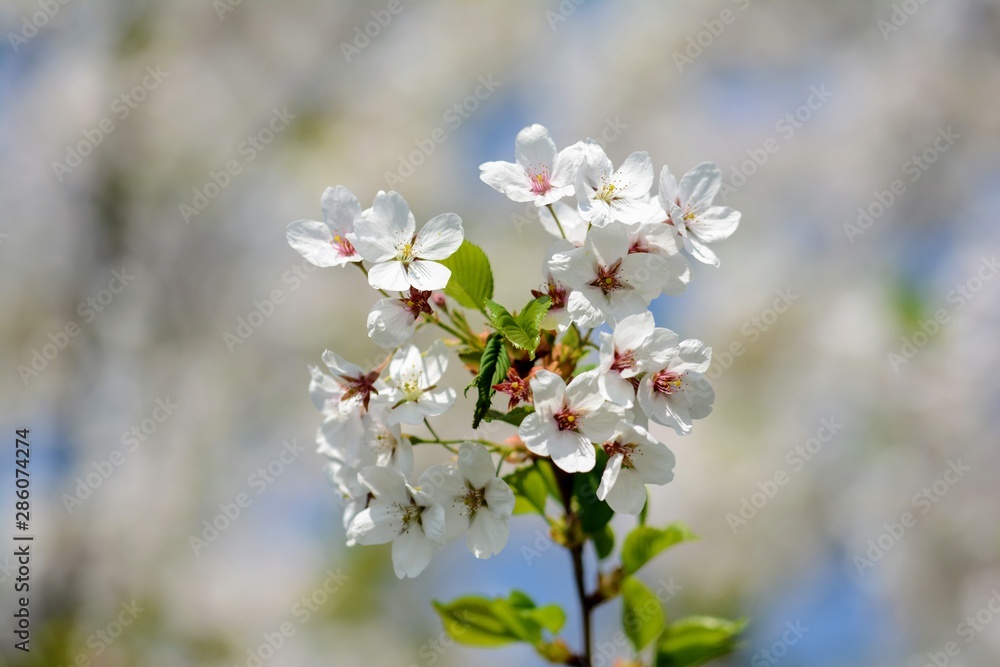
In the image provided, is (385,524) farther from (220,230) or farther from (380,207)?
(220,230)

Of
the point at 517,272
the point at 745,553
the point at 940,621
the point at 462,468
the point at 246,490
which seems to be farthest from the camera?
the point at 517,272

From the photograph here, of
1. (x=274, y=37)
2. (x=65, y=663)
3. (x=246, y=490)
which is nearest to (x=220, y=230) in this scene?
(x=274, y=37)

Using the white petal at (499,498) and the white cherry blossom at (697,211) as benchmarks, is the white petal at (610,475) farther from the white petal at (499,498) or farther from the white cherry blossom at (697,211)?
the white cherry blossom at (697,211)

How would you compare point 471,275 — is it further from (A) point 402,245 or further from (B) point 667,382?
(B) point 667,382

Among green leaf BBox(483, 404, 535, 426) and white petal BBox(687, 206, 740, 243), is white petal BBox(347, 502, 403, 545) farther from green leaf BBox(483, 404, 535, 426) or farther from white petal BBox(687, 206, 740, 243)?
white petal BBox(687, 206, 740, 243)

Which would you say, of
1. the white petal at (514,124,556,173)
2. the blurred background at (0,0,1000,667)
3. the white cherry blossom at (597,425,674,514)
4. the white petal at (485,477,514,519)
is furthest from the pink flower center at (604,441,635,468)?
the blurred background at (0,0,1000,667)

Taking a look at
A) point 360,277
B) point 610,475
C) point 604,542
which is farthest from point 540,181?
point 360,277

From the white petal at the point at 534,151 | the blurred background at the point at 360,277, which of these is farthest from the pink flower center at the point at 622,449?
the blurred background at the point at 360,277
